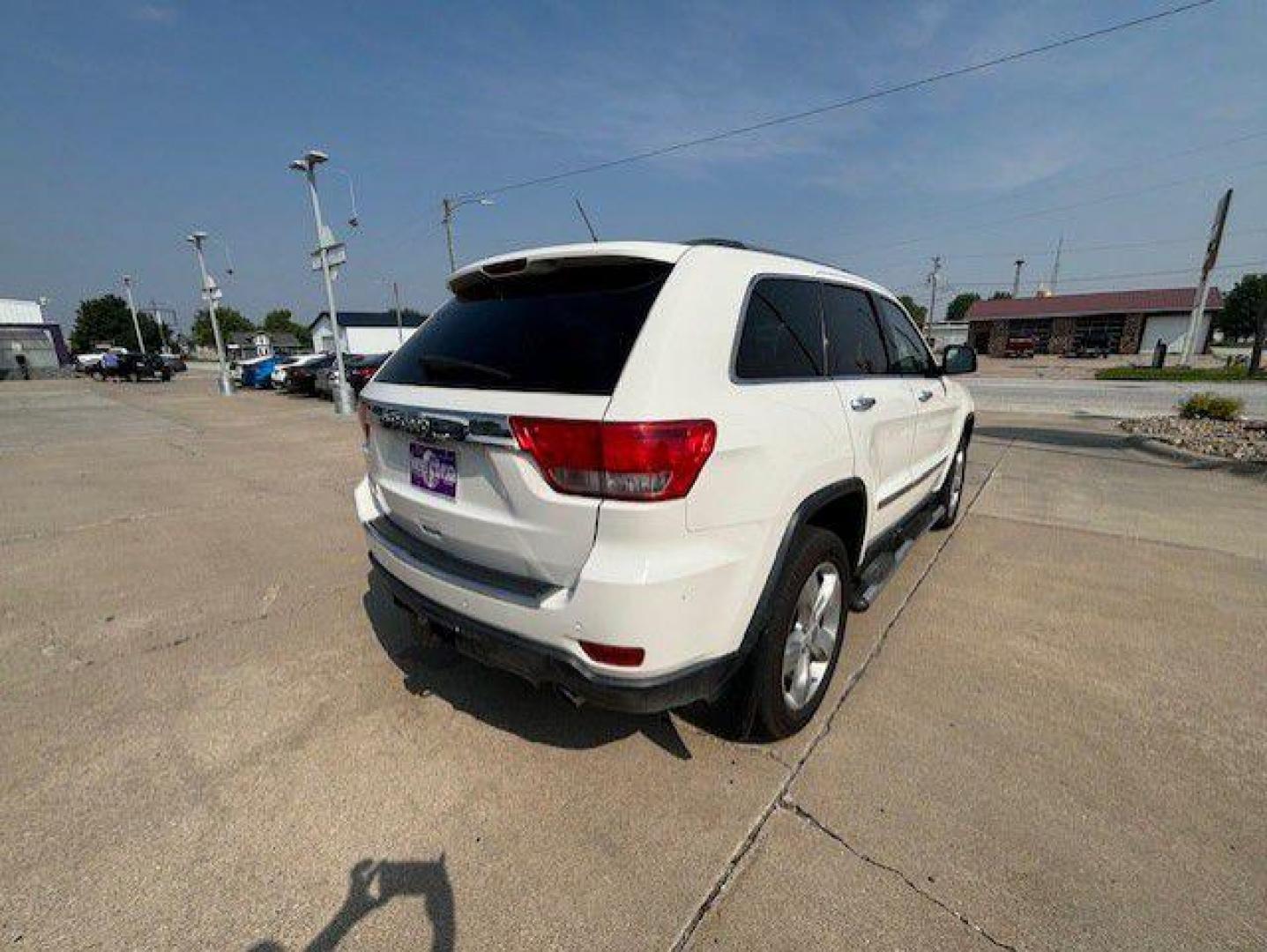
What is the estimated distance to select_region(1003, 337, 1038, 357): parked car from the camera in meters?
43.6

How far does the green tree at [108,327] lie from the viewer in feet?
268

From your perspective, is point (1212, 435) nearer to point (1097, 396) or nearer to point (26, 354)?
point (1097, 396)

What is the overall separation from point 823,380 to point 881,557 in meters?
1.29

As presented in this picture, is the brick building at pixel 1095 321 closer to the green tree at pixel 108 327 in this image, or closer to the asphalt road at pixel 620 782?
the asphalt road at pixel 620 782

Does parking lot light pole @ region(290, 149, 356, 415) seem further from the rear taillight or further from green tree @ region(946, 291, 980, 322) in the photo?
green tree @ region(946, 291, 980, 322)

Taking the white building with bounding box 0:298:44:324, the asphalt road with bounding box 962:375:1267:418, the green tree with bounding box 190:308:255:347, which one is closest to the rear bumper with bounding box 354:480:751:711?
the asphalt road with bounding box 962:375:1267:418

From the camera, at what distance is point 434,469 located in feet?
6.82

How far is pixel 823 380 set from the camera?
2320mm

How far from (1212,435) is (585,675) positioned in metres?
10.7

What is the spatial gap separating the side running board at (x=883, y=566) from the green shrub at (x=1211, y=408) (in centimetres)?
932

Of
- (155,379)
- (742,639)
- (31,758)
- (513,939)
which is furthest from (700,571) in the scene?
(155,379)

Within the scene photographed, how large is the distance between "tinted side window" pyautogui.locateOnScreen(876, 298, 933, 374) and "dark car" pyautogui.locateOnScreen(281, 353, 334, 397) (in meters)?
17.6

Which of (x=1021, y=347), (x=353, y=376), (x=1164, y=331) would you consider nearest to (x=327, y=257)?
(x=353, y=376)

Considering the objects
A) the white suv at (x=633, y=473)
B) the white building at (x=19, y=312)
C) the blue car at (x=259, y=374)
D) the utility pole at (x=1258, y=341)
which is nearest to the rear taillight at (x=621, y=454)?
the white suv at (x=633, y=473)
